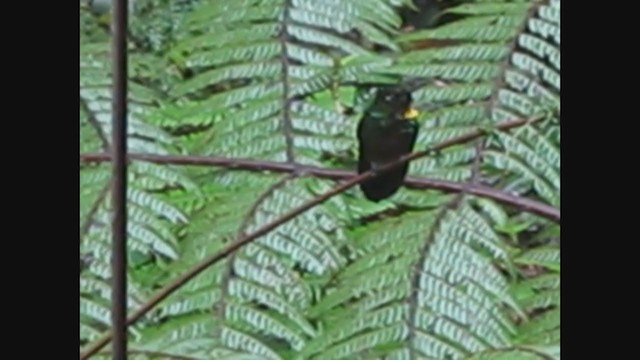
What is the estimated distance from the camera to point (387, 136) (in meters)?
0.92

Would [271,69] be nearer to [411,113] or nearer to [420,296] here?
[411,113]

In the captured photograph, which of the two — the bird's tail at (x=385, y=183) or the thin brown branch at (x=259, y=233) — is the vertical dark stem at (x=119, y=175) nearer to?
the thin brown branch at (x=259, y=233)

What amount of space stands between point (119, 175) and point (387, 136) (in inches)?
9.5

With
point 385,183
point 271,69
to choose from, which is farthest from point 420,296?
point 271,69

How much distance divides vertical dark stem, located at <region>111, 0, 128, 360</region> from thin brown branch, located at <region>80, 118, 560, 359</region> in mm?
82

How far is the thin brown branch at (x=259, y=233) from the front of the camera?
93 centimetres

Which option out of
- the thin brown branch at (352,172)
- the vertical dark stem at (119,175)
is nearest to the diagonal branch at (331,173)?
the thin brown branch at (352,172)

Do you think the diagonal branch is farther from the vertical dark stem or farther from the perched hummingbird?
the vertical dark stem

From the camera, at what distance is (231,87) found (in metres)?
→ 0.99
